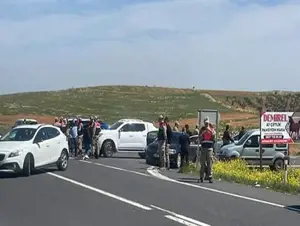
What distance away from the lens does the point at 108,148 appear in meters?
33.2

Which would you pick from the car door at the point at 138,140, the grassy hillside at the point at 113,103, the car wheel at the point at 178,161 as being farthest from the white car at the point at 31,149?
the grassy hillside at the point at 113,103

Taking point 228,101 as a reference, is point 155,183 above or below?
below

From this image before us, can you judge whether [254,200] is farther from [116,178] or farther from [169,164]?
[169,164]

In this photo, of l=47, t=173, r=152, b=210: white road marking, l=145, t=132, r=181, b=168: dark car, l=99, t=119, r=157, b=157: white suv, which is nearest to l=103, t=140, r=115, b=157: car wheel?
l=99, t=119, r=157, b=157: white suv

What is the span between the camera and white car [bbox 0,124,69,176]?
2058cm

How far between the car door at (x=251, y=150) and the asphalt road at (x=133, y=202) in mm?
8124

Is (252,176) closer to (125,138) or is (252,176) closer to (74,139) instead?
(125,138)

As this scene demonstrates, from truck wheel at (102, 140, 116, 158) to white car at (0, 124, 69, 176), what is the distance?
30.2 feet

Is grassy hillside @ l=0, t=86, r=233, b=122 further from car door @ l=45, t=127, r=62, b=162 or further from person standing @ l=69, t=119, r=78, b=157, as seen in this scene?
car door @ l=45, t=127, r=62, b=162

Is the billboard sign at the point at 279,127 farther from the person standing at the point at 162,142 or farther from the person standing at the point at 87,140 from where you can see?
the person standing at the point at 87,140

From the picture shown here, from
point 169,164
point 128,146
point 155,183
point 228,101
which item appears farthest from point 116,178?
point 228,101

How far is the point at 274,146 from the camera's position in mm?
28422

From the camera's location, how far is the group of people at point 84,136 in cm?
3111

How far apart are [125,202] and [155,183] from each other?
4513 millimetres
